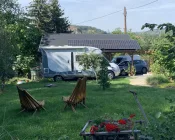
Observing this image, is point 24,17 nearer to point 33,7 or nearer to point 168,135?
point 33,7

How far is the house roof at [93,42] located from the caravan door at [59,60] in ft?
5.51

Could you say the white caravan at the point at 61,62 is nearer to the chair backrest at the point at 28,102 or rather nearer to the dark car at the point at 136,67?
the dark car at the point at 136,67

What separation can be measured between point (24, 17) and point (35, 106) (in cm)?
2101

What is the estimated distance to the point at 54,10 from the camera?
3484cm

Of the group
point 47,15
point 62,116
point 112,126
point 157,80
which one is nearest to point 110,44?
point 157,80

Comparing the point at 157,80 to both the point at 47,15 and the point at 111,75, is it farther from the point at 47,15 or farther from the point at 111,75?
the point at 47,15

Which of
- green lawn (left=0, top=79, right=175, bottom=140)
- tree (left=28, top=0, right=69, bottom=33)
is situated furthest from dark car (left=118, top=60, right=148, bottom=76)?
green lawn (left=0, top=79, right=175, bottom=140)

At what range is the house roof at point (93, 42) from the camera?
23.3 m

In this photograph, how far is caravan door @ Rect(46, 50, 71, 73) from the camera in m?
21.0

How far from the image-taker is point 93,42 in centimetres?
2423

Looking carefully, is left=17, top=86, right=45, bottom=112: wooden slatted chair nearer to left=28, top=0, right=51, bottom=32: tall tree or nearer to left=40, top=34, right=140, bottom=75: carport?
left=40, top=34, right=140, bottom=75: carport

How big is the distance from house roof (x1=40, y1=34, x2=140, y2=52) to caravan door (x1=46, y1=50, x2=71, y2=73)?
168cm

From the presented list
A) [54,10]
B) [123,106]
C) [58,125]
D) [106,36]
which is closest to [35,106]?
[58,125]

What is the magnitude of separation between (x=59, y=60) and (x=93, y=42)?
4254mm
